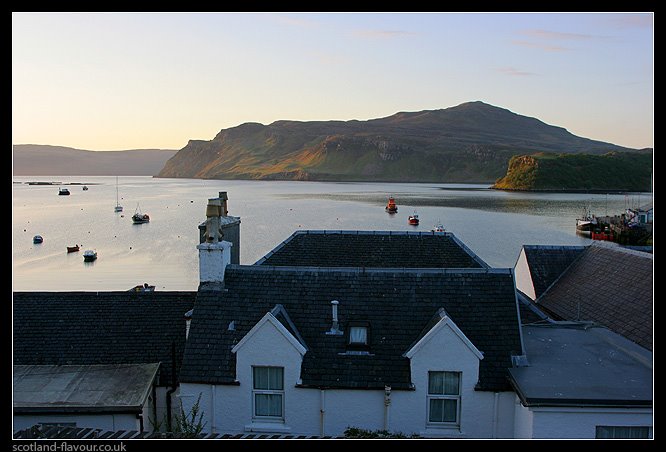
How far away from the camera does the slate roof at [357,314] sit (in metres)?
11.8

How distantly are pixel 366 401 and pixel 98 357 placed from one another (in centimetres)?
686

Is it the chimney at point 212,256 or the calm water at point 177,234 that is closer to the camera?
the chimney at point 212,256

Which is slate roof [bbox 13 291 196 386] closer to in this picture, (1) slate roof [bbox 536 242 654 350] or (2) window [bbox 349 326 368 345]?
(2) window [bbox 349 326 368 345]

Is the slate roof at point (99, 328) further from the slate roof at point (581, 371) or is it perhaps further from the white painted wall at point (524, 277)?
the white painted wall at point (524, 277)

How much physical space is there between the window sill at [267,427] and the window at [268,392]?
0.14m

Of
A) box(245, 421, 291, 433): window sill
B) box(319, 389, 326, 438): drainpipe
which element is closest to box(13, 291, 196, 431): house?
box(245, 421, 291, 433): window sill

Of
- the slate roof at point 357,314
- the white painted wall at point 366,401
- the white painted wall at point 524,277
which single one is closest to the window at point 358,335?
the slate roof at point 357,314

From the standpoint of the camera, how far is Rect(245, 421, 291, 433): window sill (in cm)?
1160

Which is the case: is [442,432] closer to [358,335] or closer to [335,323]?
[358,335]

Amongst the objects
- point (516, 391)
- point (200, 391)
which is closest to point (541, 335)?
point (516, 391)

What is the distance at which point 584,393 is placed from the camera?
34.3ft

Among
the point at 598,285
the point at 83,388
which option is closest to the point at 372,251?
the point at 598,285

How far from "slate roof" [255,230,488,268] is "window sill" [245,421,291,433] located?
307 inches
